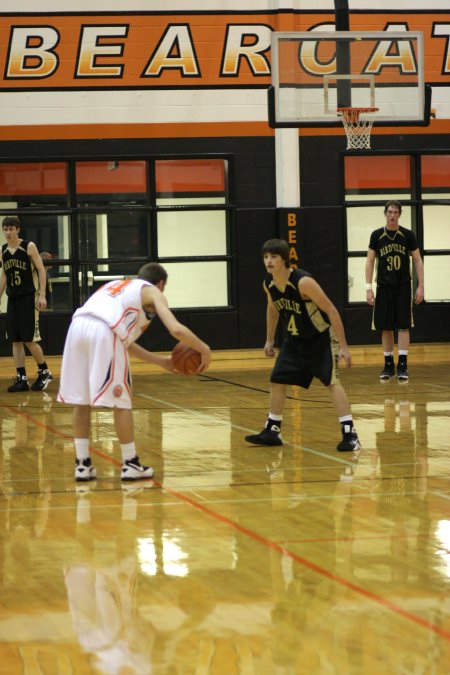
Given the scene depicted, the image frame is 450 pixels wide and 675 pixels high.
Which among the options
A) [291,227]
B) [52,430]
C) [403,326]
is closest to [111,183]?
[291,227]

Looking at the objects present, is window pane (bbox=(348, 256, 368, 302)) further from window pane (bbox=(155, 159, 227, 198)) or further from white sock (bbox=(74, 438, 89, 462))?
white sock (bbox=(74, 438, 89, 462))

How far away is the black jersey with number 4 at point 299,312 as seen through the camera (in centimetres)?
871

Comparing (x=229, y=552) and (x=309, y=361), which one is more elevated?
(x=309, y=361)

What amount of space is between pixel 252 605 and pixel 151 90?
13026 mm

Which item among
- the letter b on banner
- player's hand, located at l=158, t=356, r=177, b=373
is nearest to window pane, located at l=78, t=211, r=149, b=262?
the letter b on banner

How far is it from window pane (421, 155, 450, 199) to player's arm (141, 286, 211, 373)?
36.3 feet

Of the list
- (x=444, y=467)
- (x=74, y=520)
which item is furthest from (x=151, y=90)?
(x=74, y=520)

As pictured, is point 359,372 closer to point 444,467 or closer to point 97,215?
point 97,215

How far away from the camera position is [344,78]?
13.8m

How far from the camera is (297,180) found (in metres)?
17.3

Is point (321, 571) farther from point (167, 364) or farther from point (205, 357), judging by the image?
point (167, 364)

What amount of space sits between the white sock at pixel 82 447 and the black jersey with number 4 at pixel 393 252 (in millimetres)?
7267

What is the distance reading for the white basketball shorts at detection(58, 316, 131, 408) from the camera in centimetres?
736

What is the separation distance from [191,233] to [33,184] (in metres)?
2.39
